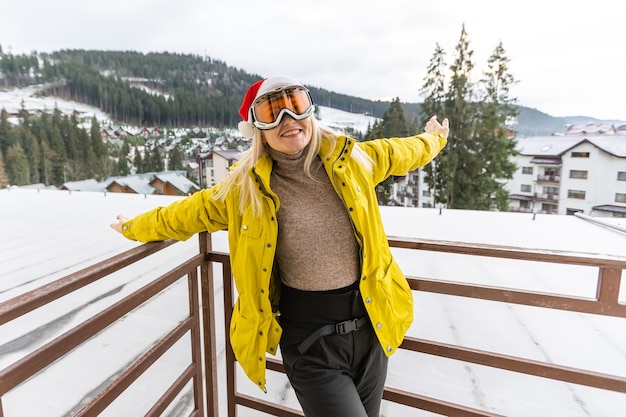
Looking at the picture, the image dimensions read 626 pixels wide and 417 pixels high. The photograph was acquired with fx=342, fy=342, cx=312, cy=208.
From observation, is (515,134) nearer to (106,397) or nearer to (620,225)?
(620,225)

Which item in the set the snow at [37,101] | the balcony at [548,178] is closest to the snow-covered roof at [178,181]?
the balcony at [548,178]

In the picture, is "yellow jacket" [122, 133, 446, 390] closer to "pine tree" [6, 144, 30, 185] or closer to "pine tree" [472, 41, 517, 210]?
"pine tree" [472, 41, 517, 210]

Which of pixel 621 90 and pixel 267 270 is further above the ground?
pixel 621 90

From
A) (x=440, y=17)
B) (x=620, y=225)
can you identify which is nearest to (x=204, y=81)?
(x=440, y=17)

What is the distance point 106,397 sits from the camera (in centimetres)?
104

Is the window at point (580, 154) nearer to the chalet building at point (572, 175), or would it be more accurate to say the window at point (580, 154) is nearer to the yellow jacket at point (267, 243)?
the chalet building at point (572, 175)

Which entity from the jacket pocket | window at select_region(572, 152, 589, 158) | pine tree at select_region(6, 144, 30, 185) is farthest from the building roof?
pine tree at select_region(6, 144, 30, 185)

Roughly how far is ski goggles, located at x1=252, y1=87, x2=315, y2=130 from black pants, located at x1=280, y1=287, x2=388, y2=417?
0.57m

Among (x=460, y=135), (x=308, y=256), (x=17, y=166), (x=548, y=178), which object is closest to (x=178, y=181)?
(x=17, y=166)

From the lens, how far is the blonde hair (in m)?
1.12

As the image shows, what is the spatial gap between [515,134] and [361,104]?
9.90 metres

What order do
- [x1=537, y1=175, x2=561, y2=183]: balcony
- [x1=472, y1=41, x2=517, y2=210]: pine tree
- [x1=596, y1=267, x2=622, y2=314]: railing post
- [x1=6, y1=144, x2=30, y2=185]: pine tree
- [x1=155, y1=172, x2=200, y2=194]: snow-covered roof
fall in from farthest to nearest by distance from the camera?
1. [x1=6, y1=144, x2=30, y2=185]: pine tree
2. [x1=155, y1=172, x2=200, y2=194]: snow-covered roof
3. [x1=537, y1=175, x2=561, y2=183]: balcony
4. [x1=472, y1=41, x2=517, y2=210]: pine tree
5. [x1=596, y1=267, x2=622, y2=314]: railing post

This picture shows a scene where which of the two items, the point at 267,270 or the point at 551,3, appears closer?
the point at 267,270

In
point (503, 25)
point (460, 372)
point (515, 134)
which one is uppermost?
point (503, 25)
